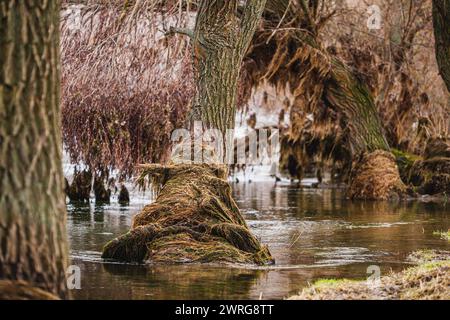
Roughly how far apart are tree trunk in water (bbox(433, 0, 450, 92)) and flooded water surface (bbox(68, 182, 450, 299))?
2673 millimetres

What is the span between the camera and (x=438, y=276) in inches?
341

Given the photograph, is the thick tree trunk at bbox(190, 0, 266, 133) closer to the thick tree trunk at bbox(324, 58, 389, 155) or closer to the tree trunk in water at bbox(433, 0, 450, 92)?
the tree trunk in water at bbox(433, 0, 450, 92)

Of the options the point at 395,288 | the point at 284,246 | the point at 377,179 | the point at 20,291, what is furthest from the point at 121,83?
the point at 20,291

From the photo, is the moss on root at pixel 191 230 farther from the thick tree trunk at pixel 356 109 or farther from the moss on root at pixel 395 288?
the thick tree trunk at pixel 356 109

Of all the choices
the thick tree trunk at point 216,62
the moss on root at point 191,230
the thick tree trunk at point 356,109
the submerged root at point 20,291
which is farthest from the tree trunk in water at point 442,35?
the thick tree trunk at point 356,109

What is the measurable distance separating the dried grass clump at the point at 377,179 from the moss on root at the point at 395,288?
48.9ft

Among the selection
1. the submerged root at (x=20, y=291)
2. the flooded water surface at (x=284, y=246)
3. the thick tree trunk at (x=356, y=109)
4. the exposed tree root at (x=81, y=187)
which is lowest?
the flooded water surface at (x=284, y=246)

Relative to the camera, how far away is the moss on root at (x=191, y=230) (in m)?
11.6

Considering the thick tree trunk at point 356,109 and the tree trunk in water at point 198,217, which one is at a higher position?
the thick tree trunk at point 356,109

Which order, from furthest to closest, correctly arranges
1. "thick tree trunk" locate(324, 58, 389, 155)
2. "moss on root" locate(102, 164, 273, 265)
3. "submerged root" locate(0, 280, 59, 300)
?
"thick tree trunk" locate(324, 58, 389, 155) → "moss on root" locate(102, 164, 273, 265) → "submerged root" locate(0, 280, 59, 300)

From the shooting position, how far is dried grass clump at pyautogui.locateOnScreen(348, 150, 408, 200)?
950 inches

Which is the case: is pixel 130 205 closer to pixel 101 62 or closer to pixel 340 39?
pixel 101 62

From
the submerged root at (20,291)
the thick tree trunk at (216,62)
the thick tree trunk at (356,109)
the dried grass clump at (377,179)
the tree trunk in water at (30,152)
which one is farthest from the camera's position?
the thick tree trunk at (356,109)

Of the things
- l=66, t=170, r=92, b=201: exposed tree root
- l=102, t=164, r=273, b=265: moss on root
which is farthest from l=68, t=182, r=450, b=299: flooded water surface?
l=66, t=170, r=92, b=201: exposed tree root
